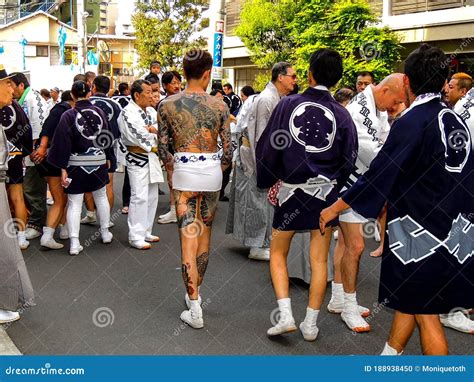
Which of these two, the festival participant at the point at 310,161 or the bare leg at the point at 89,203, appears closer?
the festival participant at the point at 310,161

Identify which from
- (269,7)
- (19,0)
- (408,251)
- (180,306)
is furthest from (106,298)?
(19,0)

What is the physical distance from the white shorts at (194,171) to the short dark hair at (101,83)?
3849mm

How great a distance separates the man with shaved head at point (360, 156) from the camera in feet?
14.4

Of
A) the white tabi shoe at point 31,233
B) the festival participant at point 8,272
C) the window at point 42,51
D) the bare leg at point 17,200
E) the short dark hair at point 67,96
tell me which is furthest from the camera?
the window at point 42,51

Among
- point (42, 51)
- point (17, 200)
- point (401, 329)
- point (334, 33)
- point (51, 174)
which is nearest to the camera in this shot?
point (401, 329)

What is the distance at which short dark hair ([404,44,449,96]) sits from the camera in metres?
3.06

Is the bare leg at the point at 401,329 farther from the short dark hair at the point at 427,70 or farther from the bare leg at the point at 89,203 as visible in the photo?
the bare leg at the point at 89,203

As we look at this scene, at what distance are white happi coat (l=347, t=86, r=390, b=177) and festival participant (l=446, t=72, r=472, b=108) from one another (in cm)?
155

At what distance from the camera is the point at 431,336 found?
3117 millimetres

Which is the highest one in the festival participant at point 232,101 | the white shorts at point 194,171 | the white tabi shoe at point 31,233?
the festival participant at point 232,101

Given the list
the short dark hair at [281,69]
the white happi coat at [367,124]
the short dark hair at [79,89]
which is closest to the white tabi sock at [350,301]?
the white happi coat at [367,124]

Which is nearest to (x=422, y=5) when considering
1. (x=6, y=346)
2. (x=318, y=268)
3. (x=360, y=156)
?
(x=360, y=156)

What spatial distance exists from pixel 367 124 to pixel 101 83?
4.66 m

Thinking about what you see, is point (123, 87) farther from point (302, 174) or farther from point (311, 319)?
point (311, 319)
